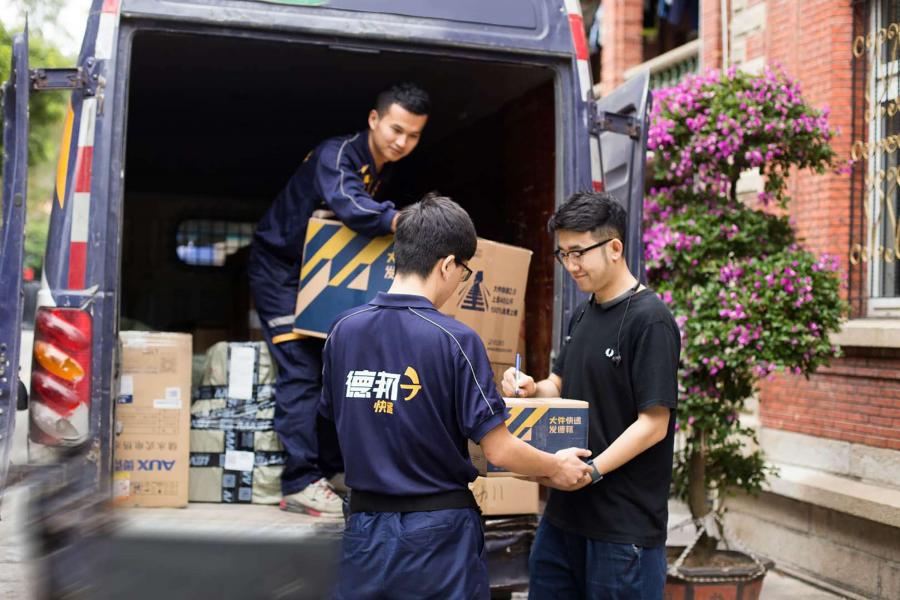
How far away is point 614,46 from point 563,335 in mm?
7818

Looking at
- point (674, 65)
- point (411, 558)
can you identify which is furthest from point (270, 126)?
point (411, 558)

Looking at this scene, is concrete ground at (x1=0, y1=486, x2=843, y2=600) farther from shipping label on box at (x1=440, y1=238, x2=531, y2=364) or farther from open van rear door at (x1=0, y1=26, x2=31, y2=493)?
shipping label on box at (x1=440, y1=238, x2=531, y2=364)

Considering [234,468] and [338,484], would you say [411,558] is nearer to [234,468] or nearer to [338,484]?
[338,484]

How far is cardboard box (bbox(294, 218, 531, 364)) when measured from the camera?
169 inches

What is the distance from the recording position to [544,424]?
3033mm

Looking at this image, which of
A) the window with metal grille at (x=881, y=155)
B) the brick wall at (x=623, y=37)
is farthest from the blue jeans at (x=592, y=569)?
the brick wall at (x=623, y=37)

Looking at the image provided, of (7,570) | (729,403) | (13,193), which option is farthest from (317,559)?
(729,403)

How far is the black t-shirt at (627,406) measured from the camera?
3.06m

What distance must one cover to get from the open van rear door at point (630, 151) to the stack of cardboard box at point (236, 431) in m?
1.77

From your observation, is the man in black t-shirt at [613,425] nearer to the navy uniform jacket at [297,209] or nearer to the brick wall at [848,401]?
the navy uniform jacket at [297,209]

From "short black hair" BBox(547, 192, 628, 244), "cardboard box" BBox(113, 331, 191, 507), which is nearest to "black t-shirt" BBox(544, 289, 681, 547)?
"short black hair" BBox(547, 192, 628, 244)

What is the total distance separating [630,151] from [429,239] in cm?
192

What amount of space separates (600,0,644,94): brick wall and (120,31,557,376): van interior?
4.27m

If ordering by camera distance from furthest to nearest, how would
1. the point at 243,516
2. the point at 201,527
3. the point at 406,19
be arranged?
the point at 243,516
the point at 406,19
the point at 201,527
